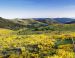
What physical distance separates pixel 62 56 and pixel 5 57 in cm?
1095

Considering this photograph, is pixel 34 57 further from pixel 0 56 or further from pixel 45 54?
pixel 0 56

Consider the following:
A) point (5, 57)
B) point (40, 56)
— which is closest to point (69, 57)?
point (40, 56)

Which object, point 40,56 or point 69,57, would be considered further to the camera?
point 40,56

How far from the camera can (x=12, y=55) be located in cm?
4216

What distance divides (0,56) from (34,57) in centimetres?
717

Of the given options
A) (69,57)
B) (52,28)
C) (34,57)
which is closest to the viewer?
(69,57)

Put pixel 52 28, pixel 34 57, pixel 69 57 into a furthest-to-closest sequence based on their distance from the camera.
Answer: pixel 52 28 < pixel 34 57 < pixel 69 57

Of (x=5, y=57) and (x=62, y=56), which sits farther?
(x=5, y=57)

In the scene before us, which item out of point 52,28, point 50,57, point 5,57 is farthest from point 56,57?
point 52,28

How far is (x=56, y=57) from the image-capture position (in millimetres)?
38500

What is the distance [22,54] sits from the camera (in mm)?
42719

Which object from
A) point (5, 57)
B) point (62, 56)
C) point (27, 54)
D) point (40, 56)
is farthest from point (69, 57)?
point (5, 57)

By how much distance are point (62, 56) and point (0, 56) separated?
40.6 feet

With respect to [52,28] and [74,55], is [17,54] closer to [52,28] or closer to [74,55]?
[74,55]
